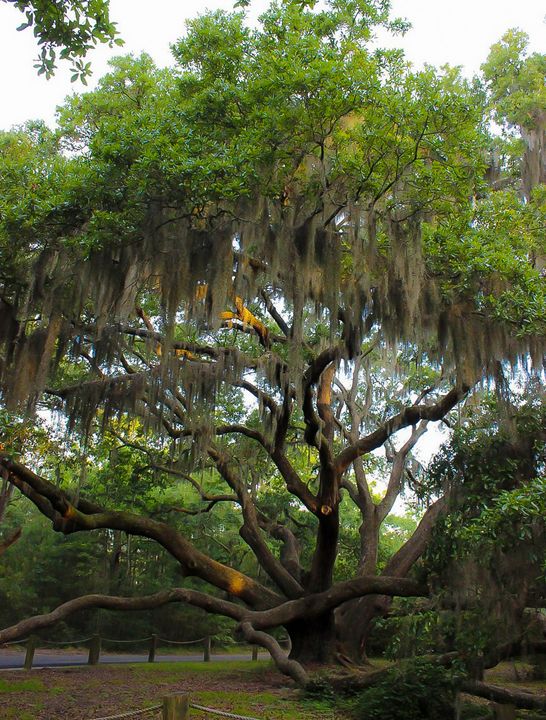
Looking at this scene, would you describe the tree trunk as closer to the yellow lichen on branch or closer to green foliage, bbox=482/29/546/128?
the yellow lichen on branch

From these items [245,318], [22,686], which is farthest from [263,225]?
[22,686]

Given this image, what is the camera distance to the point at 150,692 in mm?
8688

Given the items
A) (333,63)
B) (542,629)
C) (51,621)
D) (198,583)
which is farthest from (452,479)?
(198,583)

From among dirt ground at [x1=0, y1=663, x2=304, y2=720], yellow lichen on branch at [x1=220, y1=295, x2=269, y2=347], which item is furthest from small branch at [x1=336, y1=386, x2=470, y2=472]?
dirt ground at [x1=0, y1=663, x2=304, y2=720]

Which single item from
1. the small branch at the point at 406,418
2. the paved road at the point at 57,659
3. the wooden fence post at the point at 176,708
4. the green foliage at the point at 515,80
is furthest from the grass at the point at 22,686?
the green foliage at the point at 515,80

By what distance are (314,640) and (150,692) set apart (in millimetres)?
3101

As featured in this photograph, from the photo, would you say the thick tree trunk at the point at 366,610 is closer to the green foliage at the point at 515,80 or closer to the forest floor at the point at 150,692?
the forest floor at the point at 150,692

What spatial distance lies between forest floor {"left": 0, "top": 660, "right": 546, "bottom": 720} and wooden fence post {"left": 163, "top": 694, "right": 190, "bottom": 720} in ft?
4.64

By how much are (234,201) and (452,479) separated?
4.31 meters

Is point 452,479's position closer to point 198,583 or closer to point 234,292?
point 234,292

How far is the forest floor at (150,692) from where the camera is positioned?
7.12 meters

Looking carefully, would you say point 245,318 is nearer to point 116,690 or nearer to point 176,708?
point 116,690

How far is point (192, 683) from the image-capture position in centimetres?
984

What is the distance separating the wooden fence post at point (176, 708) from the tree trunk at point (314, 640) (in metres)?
6.67
